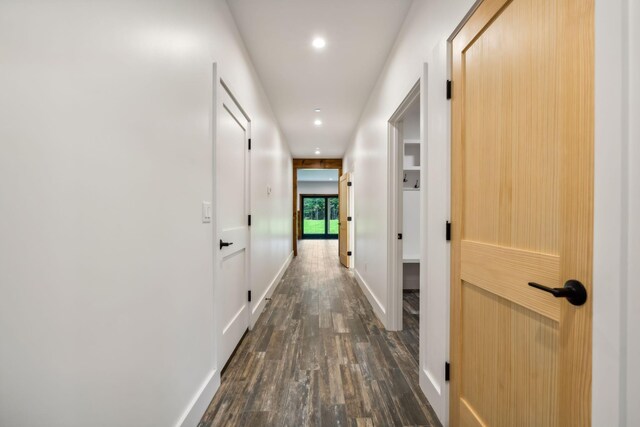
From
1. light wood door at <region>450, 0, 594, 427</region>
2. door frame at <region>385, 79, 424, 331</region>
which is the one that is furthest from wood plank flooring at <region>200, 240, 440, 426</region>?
light wood door at <region>450, 0, 594, 427</region>

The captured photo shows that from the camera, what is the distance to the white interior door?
1.87 metres

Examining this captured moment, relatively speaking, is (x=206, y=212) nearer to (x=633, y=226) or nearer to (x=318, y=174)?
(x=633, y=226)

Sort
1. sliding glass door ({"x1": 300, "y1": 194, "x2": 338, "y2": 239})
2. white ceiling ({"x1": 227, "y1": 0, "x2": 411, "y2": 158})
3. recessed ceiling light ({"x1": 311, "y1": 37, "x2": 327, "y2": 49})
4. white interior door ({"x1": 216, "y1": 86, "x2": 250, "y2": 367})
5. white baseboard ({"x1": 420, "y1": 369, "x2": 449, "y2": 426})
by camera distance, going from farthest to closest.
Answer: sliding glass door ({"x1": 300, "y1": 194, "x2": 338, "y2": 239}) → recessed ceiling light ({"x1": 311, "y1": 37, "x2": 327, "y2": 49}) → white ceiling ({"x1": 227, "y1": 0, "x2": 411, "y2": 158}) → white interior door ({"x1": 216, "y1": 86, "x2": 250, "y2": 367}) → white baseboard ({"x1": 420, "y1": 369, "x2": 449, "y2": 426})

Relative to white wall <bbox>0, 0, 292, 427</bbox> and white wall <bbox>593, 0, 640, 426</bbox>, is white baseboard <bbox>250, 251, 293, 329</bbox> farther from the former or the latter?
white wall <bbox>593, 0, 640, 426</bbox>

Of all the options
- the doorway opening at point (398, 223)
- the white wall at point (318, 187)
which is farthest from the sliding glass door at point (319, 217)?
the doorway opening at point (398, 223)

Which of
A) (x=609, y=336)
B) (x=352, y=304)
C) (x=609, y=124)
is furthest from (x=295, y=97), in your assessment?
(x=609, y=336)

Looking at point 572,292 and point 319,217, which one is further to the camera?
point 319,217

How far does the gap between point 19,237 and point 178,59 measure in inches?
40.4

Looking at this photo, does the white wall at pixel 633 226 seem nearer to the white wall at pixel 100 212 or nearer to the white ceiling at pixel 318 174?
the white wall at pixel 100 212

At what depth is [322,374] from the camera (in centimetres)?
186

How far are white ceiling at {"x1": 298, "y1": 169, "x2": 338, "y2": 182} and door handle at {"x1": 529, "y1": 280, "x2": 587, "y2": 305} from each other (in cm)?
924

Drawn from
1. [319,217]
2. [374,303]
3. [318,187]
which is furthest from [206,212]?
[319,217]

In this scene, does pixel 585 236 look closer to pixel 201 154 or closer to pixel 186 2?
pixel 201 154

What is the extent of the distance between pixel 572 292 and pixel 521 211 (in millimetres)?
304
